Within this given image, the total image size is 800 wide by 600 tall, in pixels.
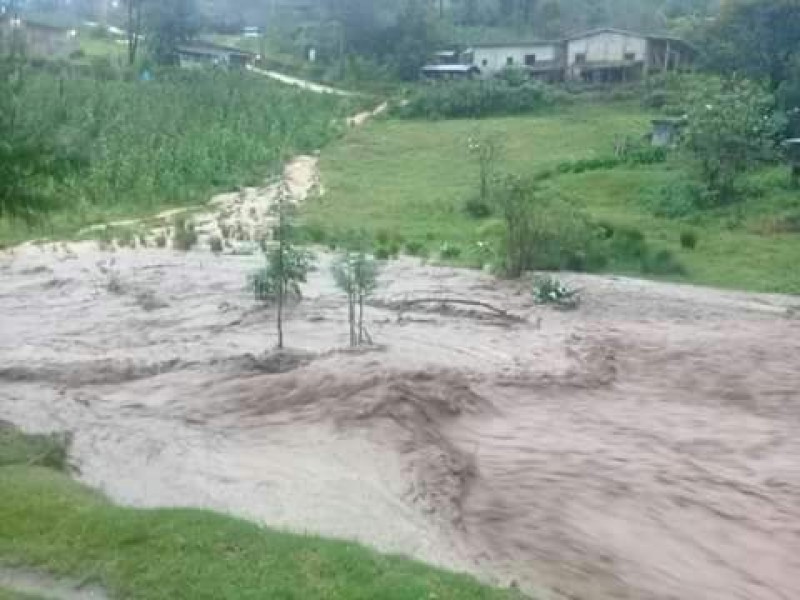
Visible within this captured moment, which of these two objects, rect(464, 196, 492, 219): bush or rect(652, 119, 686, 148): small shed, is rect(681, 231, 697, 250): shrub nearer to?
rect(464, 196, 492, 219): bush

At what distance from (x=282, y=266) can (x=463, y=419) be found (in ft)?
15.8

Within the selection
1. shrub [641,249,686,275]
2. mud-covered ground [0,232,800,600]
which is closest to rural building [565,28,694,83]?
shrub [641,249,686,275]

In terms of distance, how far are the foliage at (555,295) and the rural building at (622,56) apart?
118ft

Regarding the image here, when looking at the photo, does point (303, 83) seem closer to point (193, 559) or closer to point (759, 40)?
point (759, 40)

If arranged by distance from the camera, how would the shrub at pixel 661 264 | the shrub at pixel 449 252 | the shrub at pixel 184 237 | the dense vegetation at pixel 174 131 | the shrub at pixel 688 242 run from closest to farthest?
1. the shrub at pixel 661 264
2. the shrub at pixel 449 252
3. the shrub at pixel 184 237
4. the shrub at pixel 688 242
5. the dense vegetation at pixel 174 131

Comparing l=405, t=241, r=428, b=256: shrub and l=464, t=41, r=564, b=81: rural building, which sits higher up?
l=464, t=41, r=564, b=81: rural building

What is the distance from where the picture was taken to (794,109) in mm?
35875

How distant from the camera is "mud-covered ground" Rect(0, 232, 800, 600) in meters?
10.3

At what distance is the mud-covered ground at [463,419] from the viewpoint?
33.8 feet

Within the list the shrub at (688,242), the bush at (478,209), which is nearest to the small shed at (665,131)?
the bush at (478,209)

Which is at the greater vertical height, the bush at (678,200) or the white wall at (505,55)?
the white wall at (505,55)

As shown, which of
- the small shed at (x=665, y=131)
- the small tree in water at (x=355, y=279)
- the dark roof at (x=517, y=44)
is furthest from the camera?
the dark roof at (x=517, y=44)

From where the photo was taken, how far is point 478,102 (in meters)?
49.9

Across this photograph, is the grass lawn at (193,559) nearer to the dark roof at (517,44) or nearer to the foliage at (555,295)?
the foliage at (555,295)
